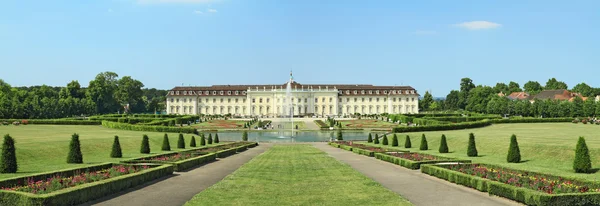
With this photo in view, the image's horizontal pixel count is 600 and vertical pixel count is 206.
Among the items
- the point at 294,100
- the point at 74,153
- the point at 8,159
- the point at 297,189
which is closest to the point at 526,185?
the point at 297,189

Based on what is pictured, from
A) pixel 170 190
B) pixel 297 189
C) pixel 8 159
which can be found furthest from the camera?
pixel 8 159

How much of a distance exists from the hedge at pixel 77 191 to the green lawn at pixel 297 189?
2319mm

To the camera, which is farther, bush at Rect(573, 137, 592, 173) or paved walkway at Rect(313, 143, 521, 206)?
bush at Rect(573, 137, 592, 173)

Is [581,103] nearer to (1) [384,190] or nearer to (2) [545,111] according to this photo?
(2) [545,111]

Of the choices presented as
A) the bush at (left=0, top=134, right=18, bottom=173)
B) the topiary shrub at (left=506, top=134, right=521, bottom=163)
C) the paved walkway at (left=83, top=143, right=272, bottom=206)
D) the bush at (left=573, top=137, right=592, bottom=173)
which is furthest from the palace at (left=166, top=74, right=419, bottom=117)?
the bush at (left=573, top=137, right=592, bottom=173)

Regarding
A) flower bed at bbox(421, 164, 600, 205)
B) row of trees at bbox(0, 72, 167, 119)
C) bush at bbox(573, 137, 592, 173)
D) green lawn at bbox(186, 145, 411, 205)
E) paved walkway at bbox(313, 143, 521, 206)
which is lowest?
paved walkway at bbox(313, 143, 521, 206)

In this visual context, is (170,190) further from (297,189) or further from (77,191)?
(297,189)

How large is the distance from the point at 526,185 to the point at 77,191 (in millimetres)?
10708

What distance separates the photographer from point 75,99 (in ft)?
292

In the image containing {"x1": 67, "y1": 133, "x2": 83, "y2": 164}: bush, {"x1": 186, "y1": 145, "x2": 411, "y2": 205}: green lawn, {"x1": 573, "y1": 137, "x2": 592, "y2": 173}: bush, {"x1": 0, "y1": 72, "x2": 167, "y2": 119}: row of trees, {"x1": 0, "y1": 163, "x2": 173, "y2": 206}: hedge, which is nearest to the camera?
{"x1": 0, "y1": 163, "x2": 173, "y2": 206}: hedge

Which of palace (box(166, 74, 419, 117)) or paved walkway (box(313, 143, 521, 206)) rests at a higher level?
palace (box(166, 74, 419, 117))

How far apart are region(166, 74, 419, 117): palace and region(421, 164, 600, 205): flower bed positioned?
9801 centimetres

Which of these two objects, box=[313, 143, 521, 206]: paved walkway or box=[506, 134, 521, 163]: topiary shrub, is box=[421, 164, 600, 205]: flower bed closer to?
box=[313, 143, 521, 206]: paved walkway

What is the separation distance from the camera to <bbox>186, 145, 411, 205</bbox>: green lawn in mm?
12055
